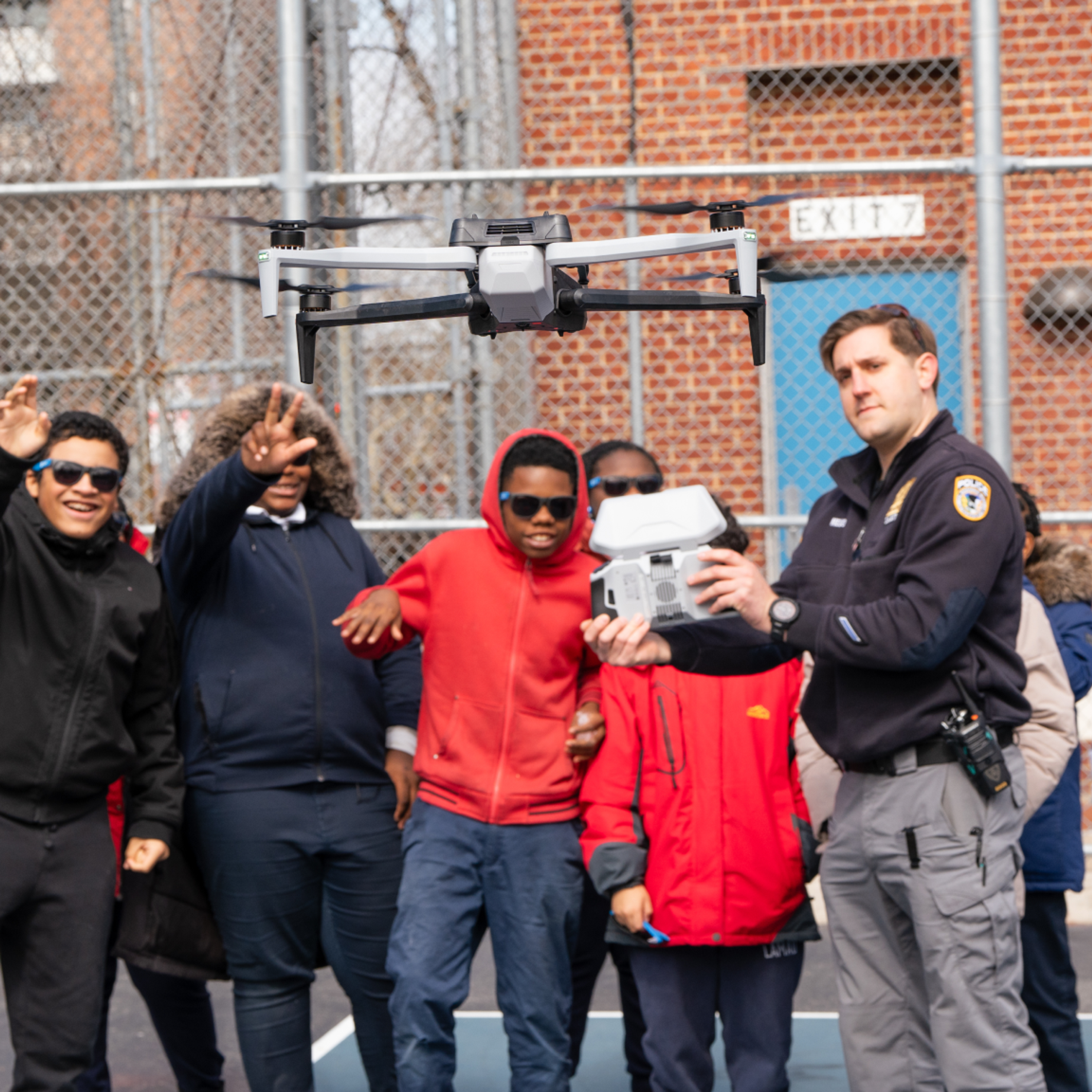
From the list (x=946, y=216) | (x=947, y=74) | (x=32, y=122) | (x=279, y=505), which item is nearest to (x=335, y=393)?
(x=279, y=505)

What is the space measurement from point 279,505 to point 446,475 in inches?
88.6

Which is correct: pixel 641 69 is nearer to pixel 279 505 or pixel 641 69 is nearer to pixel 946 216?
pixel 946 216

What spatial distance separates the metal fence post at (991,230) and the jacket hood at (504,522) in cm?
182

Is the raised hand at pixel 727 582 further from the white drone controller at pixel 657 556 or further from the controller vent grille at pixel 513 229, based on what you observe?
the controller vent grille at pixel 513 229

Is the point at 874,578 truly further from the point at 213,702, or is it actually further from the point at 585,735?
the point at 213,702

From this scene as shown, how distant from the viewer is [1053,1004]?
12.2 ft

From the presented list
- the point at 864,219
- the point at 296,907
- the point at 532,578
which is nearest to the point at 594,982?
the point at 296,907

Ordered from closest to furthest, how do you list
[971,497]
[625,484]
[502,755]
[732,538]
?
1. [971,497]
2. [502,755]
3. [732,538]
4. [625,484]

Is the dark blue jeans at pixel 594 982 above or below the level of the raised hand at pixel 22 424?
below

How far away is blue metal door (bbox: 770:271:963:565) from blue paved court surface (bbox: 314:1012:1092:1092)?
122 inches

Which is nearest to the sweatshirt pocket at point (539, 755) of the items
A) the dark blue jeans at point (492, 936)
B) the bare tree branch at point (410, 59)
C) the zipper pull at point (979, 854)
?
the dark blue jeans at point (492, 936)

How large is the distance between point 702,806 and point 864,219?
9.08ft

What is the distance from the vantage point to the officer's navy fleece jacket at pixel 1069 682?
149 inches

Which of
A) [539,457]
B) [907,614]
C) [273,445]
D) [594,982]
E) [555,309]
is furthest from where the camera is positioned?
[594,982]
